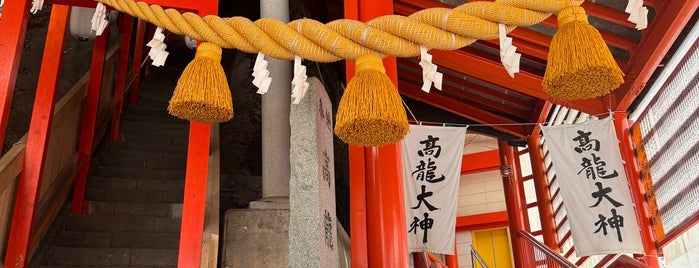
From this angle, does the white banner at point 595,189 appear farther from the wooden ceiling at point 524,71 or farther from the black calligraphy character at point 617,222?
the wooden ceiling at point 524,71

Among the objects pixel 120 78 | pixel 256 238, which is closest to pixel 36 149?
pixel 256 238

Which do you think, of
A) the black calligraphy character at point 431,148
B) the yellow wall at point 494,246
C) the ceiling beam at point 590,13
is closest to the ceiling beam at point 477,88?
the ceiling beam at point 590,13

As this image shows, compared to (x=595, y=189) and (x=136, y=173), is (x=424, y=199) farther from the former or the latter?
(x=136, y=173)

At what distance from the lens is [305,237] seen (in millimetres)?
2477

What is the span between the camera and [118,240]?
561cm

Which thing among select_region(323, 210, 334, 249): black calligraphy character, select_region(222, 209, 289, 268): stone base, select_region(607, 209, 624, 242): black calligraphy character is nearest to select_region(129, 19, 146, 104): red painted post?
select_region(222, 209, 289, 268): stone base

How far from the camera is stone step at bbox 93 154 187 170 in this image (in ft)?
23.8

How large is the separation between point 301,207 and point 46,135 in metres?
2.84

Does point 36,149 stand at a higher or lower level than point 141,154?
lower

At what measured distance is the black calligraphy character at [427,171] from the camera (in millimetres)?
7551

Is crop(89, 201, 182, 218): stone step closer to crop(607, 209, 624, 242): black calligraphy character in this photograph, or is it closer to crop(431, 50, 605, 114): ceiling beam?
crop(431, 50, 605, 114): ceiling beam

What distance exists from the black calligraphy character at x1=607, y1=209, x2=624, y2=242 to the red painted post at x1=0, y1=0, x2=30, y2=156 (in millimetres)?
6004

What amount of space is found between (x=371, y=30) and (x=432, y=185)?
5.34m

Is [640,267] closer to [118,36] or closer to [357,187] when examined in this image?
[357,187]
